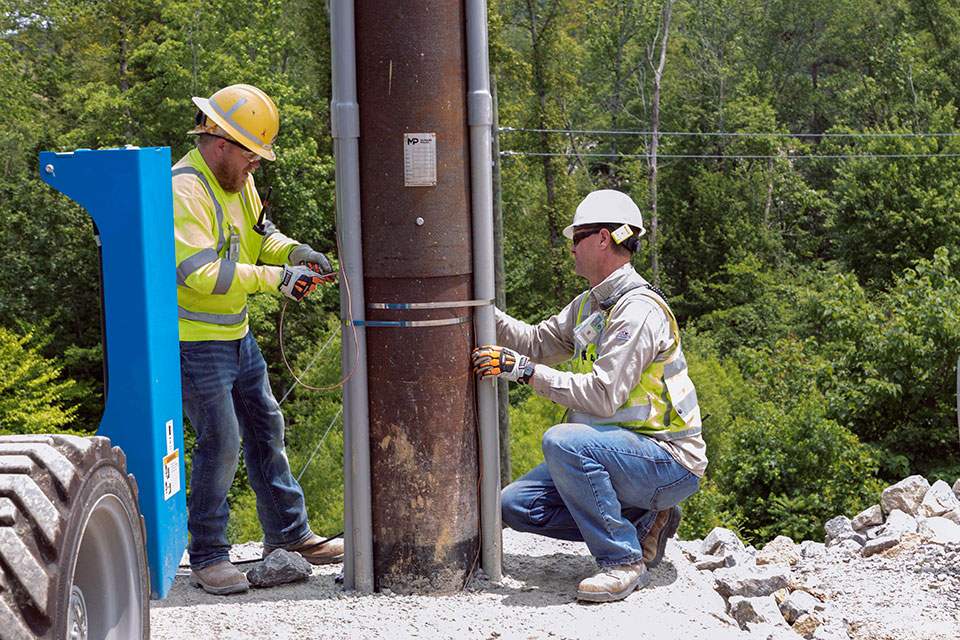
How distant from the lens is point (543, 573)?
4.70 m

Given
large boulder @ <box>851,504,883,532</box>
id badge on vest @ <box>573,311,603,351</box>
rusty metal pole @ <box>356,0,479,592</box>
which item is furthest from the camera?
large boulder @ <box>851,504,883,532</box>

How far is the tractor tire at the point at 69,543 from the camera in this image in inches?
89.8

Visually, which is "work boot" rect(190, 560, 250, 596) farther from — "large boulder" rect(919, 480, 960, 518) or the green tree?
the green tree

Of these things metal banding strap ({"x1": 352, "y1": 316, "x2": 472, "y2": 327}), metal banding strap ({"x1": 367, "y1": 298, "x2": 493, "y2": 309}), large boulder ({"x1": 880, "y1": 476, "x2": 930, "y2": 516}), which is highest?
metal banding strap ({"x1": 367, "y1": 298, "x2": 493, "y2": 309})

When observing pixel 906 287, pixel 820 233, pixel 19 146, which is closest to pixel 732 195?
pixel 820 233

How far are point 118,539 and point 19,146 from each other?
27733mm

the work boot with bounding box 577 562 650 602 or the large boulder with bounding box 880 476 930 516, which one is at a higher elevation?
the work boot with bounding box 577 562 650 602

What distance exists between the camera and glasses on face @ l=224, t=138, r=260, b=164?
14.5 feet

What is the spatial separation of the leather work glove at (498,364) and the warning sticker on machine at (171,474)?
1.23m

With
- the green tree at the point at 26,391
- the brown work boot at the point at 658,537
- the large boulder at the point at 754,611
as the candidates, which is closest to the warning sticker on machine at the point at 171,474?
the brown work boot at the point at 658,537

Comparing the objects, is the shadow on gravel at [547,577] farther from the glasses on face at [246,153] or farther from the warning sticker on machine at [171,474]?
the glasses on face at [246,153]

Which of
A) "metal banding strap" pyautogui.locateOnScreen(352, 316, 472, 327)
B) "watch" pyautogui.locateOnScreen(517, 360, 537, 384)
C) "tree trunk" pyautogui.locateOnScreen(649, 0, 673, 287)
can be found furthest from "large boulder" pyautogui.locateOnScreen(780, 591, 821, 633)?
"tree trunk" pyautogui.locateOnScreen(649, 0, 673, 287)

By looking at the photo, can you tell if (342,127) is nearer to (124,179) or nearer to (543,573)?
(124,179)

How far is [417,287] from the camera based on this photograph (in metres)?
4.19
